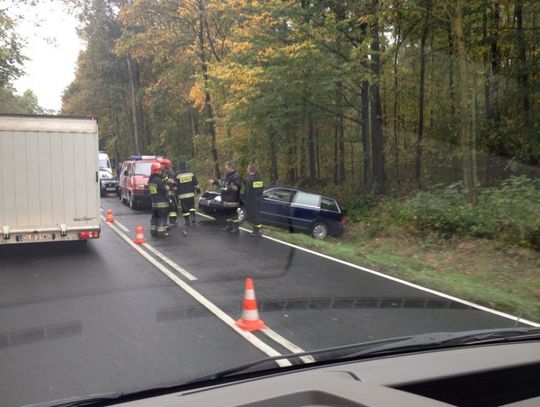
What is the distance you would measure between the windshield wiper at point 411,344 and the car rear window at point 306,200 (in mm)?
13344

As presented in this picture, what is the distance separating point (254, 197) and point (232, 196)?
29.8 inches

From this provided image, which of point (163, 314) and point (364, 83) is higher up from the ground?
point (364, 83)

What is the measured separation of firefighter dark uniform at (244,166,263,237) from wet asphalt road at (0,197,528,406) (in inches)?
103

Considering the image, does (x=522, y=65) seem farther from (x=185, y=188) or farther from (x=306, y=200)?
(x=185, y=188)

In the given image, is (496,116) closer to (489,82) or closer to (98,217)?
(489,82)

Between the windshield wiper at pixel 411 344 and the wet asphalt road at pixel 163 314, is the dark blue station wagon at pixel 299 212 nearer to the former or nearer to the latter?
the wet asphalt road at pixel 163 314

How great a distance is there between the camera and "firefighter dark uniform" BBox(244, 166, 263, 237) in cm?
1450

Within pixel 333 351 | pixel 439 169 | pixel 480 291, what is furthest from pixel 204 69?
pixel 333 351

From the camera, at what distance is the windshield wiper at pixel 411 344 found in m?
3.09

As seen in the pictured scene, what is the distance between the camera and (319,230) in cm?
1709

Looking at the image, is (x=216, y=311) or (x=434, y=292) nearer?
(x=216, y=311)

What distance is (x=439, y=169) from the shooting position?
70.6 ft

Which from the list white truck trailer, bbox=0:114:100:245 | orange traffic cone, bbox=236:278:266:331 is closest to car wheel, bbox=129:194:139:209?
white truck trailer, bbox=0:114:100:245

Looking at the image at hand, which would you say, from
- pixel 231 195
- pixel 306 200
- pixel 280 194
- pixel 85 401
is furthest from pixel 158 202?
pixel 85 401
